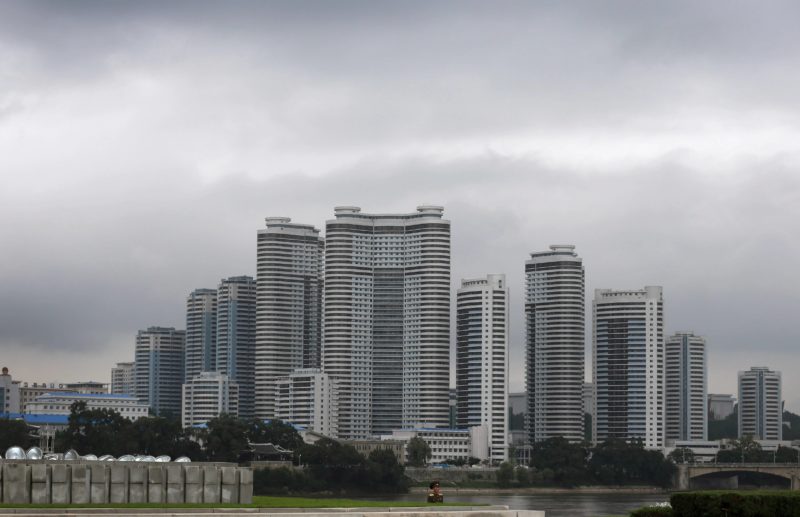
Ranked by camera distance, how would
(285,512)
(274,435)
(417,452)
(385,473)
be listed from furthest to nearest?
(417,452), (274,435), (385,473), (285,512)

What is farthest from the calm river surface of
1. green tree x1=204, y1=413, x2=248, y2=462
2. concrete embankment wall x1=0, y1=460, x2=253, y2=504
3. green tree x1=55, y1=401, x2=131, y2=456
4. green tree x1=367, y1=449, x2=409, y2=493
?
concrete embankment wall x1=0, y1=460, x2=253, y2=504

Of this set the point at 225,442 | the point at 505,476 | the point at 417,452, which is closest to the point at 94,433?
the point at 225,442

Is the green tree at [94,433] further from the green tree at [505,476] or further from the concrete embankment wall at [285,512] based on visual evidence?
the concrete embankment wall at [285,512]

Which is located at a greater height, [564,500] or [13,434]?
[13,434]

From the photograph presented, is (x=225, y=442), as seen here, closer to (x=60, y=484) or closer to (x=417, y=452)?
(x=417, y=452)

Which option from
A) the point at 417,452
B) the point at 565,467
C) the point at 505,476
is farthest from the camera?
the point at 565,467

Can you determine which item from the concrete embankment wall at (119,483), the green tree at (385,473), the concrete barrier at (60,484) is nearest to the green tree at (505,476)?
the green tree at (385,473)

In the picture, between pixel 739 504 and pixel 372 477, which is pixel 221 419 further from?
pixel 739 504
